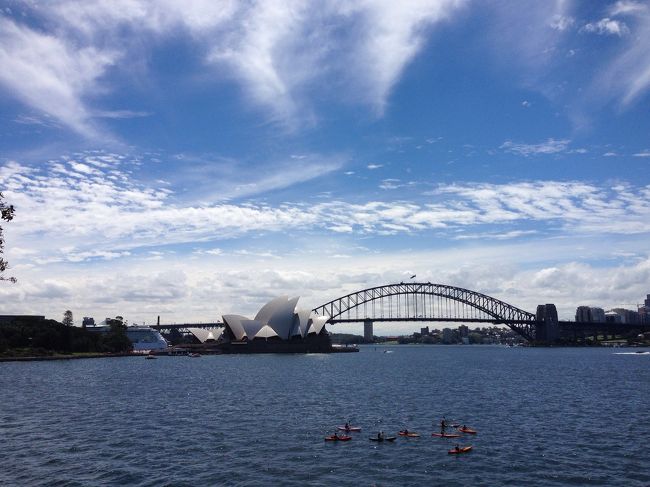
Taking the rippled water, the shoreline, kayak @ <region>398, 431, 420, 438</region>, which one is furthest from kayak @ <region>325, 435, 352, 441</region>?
the shoreline

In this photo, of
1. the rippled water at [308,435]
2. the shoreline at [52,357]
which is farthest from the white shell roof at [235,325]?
the rippled water at [308,435]

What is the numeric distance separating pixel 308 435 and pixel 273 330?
142727mm

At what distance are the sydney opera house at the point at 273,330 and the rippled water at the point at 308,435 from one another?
354 ft

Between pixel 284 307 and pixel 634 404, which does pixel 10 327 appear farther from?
pixel 634 404

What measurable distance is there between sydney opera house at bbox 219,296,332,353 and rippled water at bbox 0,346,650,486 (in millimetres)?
108006

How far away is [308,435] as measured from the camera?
37625 mm

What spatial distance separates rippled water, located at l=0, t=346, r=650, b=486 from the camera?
28.0 meters

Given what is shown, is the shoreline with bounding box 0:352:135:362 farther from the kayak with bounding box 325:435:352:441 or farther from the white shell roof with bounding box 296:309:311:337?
the kayak with bounding box 325:435:352:441

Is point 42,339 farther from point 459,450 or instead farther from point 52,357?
point 459,450

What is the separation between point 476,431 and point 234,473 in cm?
1889

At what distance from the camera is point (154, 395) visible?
60.2 meters

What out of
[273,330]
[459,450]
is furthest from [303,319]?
[459,450]

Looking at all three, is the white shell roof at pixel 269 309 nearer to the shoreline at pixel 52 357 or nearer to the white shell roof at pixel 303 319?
the white shell roof at pixel 303 319

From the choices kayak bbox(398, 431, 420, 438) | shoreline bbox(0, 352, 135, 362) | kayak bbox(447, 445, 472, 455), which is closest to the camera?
kayak bbox(447, 445, 472, 455)
